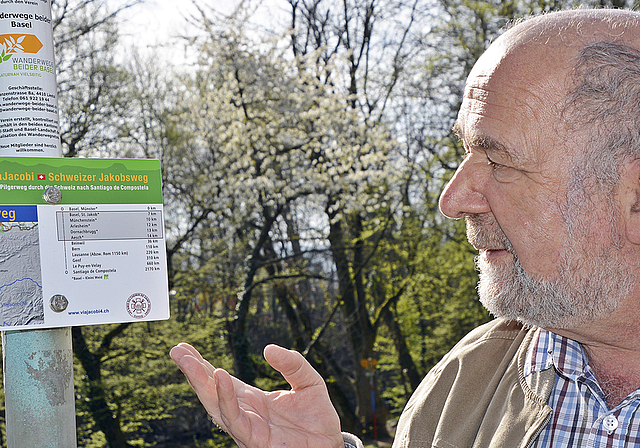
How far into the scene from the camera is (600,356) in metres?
1.52

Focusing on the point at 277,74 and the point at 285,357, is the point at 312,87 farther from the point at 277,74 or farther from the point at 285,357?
the point at 285,357

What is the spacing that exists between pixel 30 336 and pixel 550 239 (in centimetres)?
124

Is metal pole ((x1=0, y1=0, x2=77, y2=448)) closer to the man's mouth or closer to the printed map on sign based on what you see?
the printed map on sign

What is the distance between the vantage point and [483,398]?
1.53 metres

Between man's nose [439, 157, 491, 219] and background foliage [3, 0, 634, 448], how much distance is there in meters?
7.99

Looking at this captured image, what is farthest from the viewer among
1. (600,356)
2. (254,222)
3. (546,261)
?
(254,222)

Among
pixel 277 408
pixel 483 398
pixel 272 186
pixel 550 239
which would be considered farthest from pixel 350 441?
pixel 272 186

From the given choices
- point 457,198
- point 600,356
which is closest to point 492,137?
point 457,198

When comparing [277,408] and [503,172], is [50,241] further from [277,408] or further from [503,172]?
[503,172]

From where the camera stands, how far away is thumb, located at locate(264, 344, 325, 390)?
1.33 metres

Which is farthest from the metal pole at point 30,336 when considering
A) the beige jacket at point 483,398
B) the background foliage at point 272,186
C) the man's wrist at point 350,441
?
the background foliage at point 272,186

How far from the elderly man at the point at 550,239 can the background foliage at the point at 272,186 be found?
7.85m

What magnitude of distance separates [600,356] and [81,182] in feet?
4.46

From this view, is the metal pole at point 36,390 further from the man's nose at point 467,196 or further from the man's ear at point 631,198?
the man's ear at point 631,198
